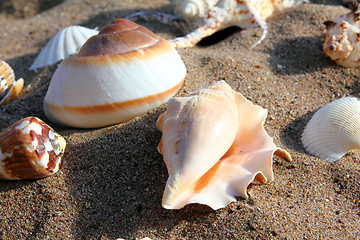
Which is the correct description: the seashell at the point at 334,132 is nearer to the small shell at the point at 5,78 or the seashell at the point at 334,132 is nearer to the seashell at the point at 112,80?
the seashell at the point at 112,80

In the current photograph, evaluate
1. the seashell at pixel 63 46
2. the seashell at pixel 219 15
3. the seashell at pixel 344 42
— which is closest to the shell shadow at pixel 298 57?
the seashell at pixel 344 42

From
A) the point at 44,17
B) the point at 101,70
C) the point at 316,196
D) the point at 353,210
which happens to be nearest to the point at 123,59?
the point at 101,70

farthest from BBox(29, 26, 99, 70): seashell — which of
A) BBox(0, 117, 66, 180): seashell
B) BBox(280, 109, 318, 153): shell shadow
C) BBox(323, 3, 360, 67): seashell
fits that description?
BBox(323, 3, 360, 67): seashell

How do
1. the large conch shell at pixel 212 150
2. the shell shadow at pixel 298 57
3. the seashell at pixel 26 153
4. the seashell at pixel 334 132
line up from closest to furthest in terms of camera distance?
the large conch shell at pixel 212 150 → the seashell at pixel 26 153 → the seashell at pixel 334 132 → the shell shadow at pixel 298 57

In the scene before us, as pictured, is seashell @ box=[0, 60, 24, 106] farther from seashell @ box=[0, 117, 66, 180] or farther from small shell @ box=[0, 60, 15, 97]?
seashell @ box=[0, 117, 66, 180]

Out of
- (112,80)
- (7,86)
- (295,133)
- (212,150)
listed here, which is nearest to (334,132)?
(295,133)
